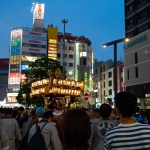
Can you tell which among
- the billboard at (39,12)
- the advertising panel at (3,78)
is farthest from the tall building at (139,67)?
the advertising panel at (3,78)

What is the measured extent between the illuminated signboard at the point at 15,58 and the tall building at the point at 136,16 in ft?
128

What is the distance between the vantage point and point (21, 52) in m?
80.1

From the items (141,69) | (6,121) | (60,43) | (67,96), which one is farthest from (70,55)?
(6,121)

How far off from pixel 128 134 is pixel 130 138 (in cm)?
4

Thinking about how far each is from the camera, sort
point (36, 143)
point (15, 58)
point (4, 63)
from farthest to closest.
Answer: point (4, 63) → point (15, 58) → point (36, 143)

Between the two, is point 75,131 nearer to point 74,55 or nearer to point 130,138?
point 130,138

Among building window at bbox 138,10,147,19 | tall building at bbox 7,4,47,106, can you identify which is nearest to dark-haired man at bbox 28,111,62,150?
building window at bbox 138,10,147,19

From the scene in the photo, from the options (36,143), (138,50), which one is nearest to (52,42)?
(138,50)

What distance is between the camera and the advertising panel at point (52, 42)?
82.0 metres

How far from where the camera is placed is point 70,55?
89.6m

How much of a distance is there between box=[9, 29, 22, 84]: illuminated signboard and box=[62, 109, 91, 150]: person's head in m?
77.0

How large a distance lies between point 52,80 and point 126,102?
20431 mm

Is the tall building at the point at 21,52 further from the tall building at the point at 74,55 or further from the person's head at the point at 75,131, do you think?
the person's head at the point at 75,131

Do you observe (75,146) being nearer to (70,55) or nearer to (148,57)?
(148,57)
